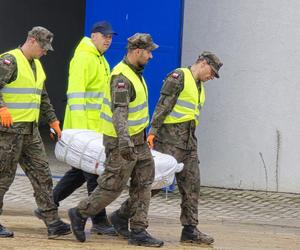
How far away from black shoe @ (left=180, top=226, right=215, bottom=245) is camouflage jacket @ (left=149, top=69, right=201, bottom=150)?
741 mm

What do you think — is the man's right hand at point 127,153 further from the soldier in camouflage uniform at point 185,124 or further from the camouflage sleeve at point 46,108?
the camouflage sleeve at point 46,108

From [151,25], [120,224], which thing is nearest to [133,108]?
[120,224]

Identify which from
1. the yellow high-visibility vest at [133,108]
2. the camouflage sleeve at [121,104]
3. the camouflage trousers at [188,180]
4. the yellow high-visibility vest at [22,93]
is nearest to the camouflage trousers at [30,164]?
the yellow high-visibility vest at [22,93]

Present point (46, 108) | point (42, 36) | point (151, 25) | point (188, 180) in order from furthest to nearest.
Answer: point (151, 25) → point (46, 108) → point (188, 180) → point (42, 36)

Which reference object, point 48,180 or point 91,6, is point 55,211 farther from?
point 91,6

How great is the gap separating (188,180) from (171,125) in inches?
20.3

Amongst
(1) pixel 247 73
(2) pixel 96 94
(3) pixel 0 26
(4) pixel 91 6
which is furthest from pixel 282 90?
(3) pixel 0 26

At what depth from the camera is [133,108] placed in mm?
7445

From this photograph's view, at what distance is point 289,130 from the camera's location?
11.4 m

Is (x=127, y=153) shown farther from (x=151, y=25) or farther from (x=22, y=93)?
(x=151, y=25)

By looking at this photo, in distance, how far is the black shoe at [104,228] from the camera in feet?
26.9

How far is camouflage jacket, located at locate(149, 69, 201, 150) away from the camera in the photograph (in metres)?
7.89

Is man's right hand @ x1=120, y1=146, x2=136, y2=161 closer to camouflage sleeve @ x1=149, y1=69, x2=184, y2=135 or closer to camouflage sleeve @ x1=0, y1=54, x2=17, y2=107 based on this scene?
camouflage sleeve @ x1=149, y1=69, x2=184, y2=135

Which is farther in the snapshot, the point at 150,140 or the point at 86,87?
the point at 86,87
